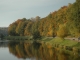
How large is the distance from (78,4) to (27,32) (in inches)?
4015

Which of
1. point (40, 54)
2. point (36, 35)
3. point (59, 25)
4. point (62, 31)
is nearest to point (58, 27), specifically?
point (59, 25)

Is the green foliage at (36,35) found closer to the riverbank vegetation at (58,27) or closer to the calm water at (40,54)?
the riverbank vegetation at (58,27)

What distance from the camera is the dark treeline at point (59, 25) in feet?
172

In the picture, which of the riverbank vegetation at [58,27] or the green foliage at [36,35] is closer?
the riverbank vegetation at [58,27]

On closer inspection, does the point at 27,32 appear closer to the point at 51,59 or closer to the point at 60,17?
the point at 60,17

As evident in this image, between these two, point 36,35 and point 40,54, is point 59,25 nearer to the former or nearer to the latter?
point 40,54

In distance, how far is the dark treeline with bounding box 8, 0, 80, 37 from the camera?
172 ft

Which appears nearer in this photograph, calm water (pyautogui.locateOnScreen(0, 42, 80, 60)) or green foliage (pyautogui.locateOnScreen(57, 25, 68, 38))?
calm water (pyautogui.locateOnScreen(0, 42, 80, 60))

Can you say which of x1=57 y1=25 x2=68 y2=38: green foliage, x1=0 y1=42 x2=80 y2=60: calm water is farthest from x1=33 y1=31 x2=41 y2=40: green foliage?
x1=0 y1=42 x2=80 y2=60: calm water

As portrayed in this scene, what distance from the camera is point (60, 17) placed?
88438mm

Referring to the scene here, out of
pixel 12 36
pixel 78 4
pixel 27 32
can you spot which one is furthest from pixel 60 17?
pixel 12 36

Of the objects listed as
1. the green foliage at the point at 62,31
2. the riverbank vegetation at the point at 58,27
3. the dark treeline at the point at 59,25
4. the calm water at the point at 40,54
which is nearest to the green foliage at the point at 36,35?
the riverbank vegetation at the point at 58,27

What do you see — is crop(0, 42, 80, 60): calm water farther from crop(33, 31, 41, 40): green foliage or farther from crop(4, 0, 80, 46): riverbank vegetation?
crop(33, 31, 41, 40): green foliage

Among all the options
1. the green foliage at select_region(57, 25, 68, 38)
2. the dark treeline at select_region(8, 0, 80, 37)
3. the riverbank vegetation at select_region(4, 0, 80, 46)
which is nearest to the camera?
the dark treeline at select_region(8, 0, 80, 37)
